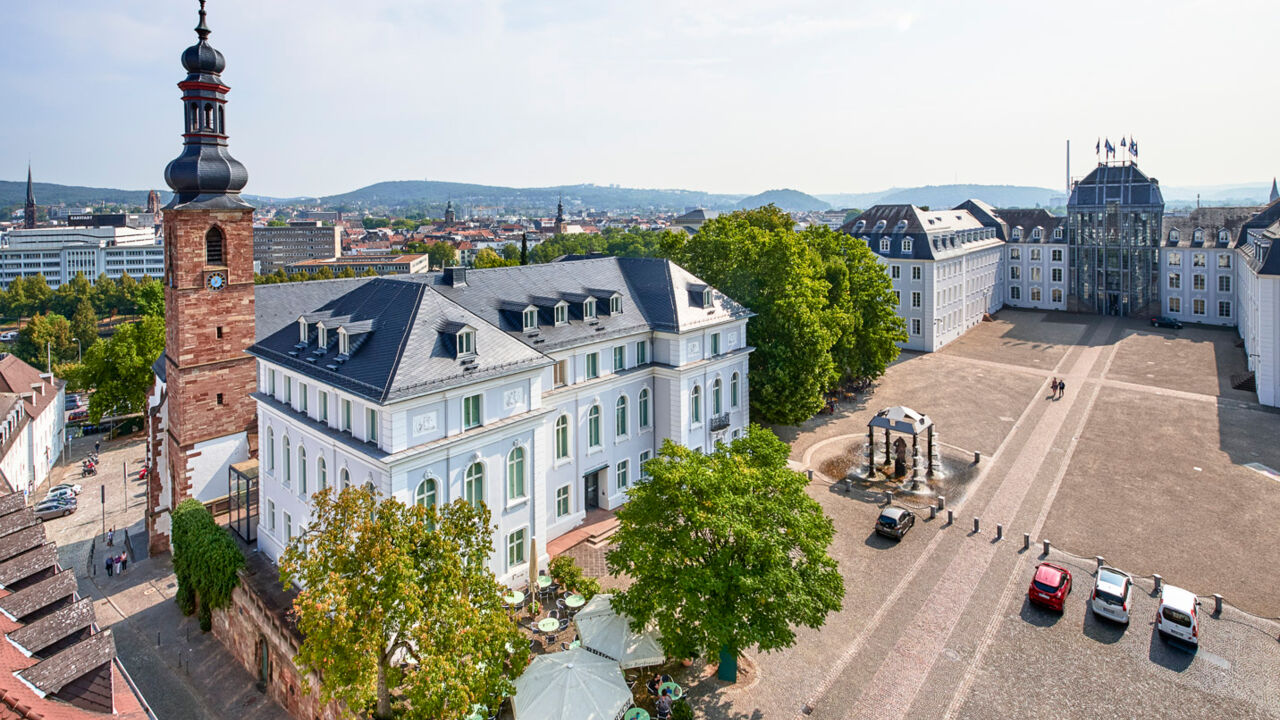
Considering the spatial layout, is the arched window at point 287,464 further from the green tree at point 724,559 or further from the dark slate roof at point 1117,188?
the dark slate roof at point 1117,188

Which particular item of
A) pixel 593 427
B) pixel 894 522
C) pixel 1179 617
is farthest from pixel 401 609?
pixel 1179 617

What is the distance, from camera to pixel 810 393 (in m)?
50.0

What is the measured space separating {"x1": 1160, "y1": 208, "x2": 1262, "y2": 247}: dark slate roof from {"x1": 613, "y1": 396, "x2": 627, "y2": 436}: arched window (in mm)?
88950

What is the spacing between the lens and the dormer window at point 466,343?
29.7m

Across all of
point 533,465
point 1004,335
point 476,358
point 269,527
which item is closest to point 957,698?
point 533,465

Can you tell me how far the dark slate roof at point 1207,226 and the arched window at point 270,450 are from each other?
350 feet

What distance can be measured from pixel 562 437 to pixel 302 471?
41.0ft

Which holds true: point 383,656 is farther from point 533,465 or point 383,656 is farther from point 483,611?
point 533,465

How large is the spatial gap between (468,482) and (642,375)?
14195 millimetres

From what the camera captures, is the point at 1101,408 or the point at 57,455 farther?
the point at 57,455

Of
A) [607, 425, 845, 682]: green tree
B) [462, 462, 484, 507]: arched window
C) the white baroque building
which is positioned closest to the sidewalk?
the white baroque building

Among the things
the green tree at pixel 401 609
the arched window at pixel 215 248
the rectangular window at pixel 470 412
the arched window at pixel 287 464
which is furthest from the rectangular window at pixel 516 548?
the arched window at pixel 215 248

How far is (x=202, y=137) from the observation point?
37.8m

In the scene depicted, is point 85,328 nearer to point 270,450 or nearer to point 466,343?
point 270,450
